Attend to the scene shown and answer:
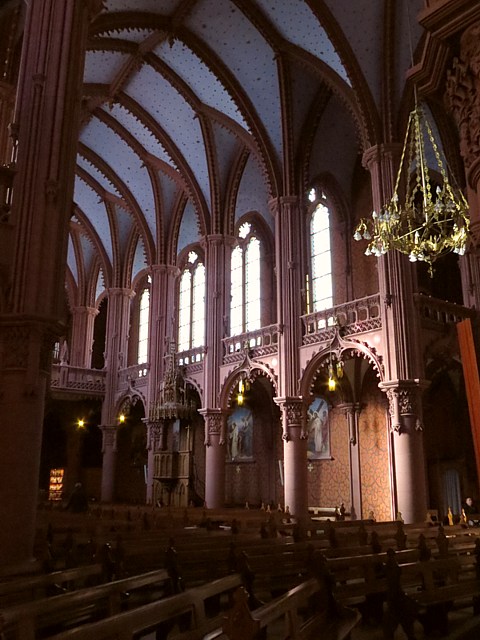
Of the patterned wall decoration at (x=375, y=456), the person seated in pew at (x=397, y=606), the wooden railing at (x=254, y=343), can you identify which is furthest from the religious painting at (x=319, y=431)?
the person seated in pew at (x=397, y=606)

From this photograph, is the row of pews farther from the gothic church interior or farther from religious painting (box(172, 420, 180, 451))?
religious painting (box(172, 420, 180, 451))

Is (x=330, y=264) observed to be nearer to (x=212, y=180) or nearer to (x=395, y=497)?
(x=212, y=180)

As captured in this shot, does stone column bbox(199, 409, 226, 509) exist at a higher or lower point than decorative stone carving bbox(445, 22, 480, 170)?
lower

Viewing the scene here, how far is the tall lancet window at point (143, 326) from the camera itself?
32.1m

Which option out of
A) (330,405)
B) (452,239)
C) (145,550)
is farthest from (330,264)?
(145,550)

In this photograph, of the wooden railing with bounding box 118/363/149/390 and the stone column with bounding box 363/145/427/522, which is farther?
the wooden railing with bounding box 118/363/149/390

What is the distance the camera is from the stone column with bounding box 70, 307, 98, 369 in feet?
105

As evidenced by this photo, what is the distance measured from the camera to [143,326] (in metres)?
32.8

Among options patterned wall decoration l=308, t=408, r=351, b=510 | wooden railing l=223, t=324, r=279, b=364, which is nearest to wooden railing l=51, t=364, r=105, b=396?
wooden railing l=223, t=324, r=279, b=364

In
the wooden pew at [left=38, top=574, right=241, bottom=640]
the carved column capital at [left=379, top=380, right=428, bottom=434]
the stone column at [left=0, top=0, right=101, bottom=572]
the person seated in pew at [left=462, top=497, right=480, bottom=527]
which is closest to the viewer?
the wooden pew at [left=38, top=574, right=241, bottom=640]

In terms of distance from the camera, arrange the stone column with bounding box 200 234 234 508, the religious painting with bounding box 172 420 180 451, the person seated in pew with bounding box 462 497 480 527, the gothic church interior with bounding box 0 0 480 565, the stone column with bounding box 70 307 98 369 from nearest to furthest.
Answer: the gothic church interior with bounding box 0 0 480 565
the person seated in pew with bounding box 462 497 480 527
the stone column with bounding box 200 234 234 508
the religious painting with bounding box 172 420 180 451
the stone column with bounding box 70 307 98 369

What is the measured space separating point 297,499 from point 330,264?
8.80 metres

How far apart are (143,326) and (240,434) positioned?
9.37 metres

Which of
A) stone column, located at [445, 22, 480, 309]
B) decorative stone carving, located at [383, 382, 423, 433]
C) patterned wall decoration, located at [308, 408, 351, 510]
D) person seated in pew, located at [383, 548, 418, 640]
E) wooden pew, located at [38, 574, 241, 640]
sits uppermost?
stone column, located at [445, 22, 480, 309]
